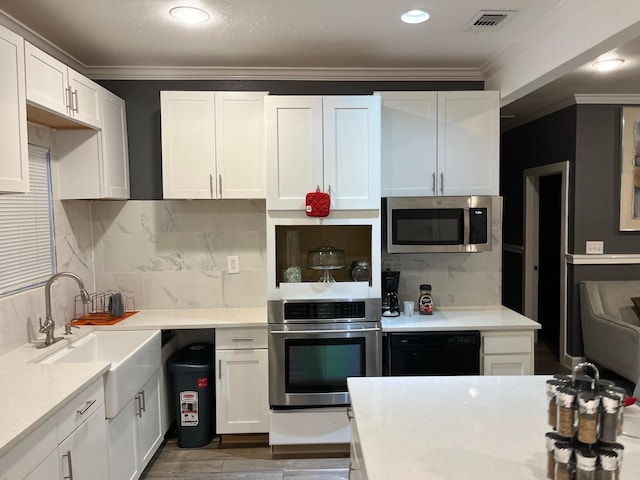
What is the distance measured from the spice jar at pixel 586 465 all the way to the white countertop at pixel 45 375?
158 centimetres

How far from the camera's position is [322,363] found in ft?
9.59

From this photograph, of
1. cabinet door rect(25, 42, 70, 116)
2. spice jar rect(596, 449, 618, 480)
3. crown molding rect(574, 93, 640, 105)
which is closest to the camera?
spice jar rect(596, 449, 618, 480)

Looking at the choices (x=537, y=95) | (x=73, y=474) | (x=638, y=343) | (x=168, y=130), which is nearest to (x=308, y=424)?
(x=73, y=474)

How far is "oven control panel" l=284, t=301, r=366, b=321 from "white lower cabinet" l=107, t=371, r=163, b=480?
938mm

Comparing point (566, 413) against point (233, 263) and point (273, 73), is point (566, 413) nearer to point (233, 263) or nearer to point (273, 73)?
point (233, 263)

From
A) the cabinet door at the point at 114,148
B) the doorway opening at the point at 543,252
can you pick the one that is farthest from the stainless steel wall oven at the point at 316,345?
the doorway opening at the point at 543,252

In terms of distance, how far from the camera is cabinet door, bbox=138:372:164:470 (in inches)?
104

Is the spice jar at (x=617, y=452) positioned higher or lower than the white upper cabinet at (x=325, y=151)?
lower

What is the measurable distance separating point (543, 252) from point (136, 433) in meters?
4.80

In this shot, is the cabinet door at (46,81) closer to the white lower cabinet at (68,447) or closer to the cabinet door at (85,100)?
the cabinet door at (85,100)

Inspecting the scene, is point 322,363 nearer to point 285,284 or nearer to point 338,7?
point 285,284

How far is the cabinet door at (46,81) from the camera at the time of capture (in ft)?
7.11

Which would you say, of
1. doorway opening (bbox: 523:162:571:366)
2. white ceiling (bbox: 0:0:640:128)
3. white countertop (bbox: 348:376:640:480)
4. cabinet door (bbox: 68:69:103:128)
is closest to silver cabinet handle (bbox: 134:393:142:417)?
white countertop (bbox: 348:376:640:480)

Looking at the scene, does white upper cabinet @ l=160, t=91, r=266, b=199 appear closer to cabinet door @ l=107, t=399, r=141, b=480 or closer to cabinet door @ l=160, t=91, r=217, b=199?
cabinet door @ l=160, t=91, r=217, b=199
